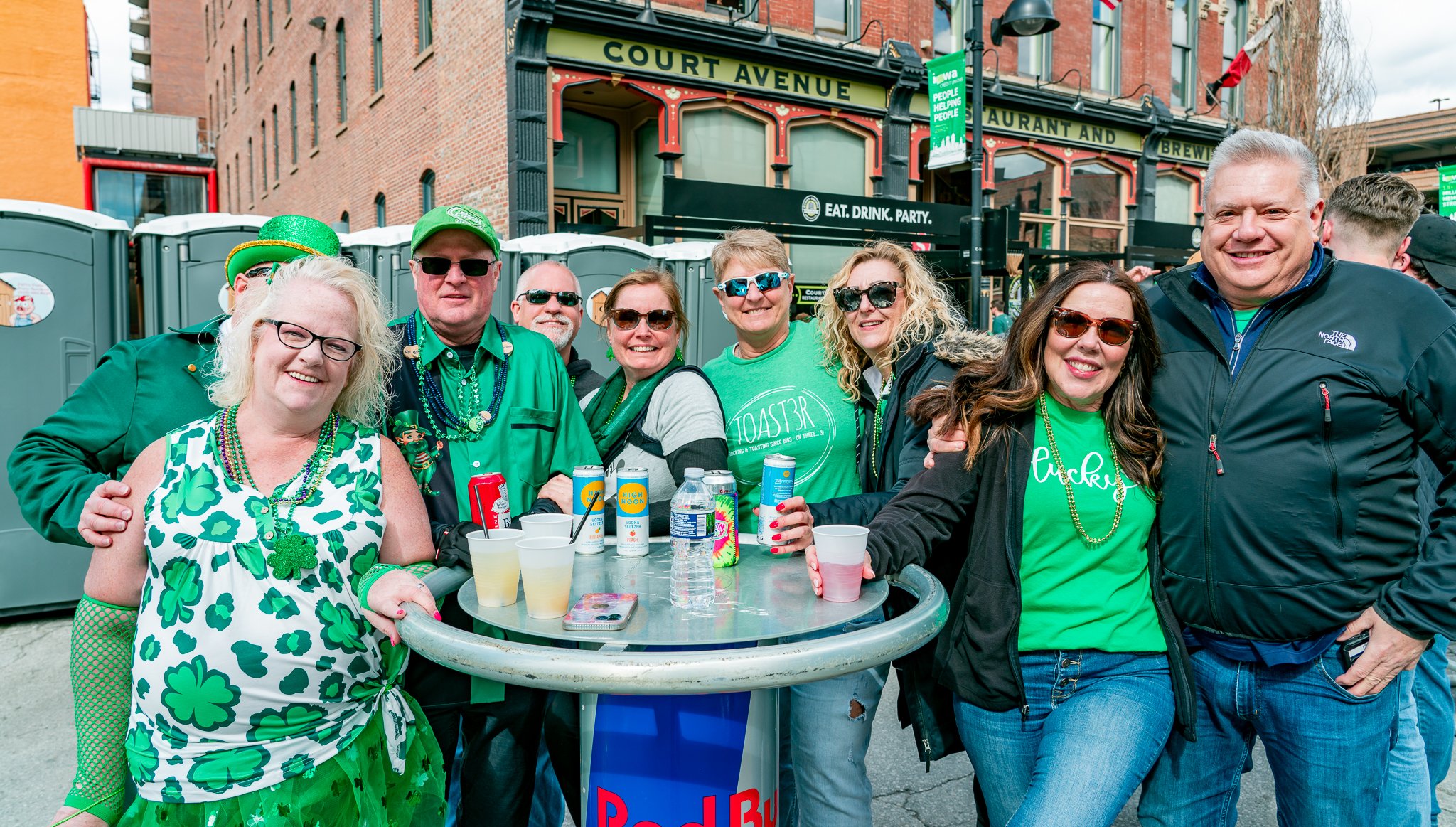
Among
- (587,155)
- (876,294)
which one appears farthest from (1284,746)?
(587,155)

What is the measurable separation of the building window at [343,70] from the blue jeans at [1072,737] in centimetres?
1826

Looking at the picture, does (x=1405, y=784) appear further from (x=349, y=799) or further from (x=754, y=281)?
(x=349, y=799)

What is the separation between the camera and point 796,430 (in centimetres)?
271

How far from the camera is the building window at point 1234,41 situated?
18328mm

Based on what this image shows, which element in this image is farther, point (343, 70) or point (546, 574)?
point (343, 70)

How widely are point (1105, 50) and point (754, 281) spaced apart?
56.9ft

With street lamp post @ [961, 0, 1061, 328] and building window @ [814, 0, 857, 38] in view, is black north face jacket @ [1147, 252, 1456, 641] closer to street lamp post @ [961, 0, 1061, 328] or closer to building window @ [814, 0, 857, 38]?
street lamp post @ [961, 0, 1061, 328]

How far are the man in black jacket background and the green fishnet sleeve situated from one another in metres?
2.61

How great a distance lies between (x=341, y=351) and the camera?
78.8 inches

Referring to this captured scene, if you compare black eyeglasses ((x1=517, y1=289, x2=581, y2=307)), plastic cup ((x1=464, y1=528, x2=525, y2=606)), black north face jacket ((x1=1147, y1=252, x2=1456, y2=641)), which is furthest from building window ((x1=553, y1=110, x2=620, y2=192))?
black north face jacket ((x1=1147, y1=252, x2=1456, y2=641))

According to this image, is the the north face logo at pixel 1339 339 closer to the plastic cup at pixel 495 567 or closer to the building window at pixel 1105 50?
the plastic cup at pixel 495 567

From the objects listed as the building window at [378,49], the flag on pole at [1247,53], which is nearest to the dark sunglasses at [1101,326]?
the flag on pole at [1247,53]

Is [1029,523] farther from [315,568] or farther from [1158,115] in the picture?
[1158,115]

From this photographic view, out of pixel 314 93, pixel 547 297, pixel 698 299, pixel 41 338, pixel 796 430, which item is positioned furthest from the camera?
pixel 314 93
